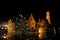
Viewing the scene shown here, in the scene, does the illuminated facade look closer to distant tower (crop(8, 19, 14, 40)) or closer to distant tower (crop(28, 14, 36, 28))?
distant tower (crop(8, 19, 14, 40))

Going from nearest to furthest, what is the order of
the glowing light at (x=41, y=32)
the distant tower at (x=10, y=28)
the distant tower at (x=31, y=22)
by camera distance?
the glowing light at (x=41, y=32) → the distant tower at (x=10, y=28) → the distant tower at (x=31, y=22)

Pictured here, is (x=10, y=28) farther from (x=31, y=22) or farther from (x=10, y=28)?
(x=31, y=22)

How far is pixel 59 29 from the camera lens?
19.2 m

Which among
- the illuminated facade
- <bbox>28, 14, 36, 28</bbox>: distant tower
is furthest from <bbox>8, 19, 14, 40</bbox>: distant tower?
<bbox>28, 14, 36, 28</bbox>: distant tower

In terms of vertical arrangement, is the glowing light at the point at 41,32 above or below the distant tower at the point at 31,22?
below

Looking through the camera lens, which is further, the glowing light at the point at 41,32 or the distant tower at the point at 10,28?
the distant tower at the point at 10,28

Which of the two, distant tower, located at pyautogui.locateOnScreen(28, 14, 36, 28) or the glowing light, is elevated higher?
distant tower, located at pyautogui.locateOnScreen(28, 14, 36, 28)

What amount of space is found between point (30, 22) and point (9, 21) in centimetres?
230

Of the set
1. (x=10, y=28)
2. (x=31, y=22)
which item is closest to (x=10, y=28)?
(x=10, y=28)

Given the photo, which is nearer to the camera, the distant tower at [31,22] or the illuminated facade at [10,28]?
the illuminated facade at [10,28]

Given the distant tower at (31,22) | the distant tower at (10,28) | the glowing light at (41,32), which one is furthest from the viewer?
the distant tower at (31,22)

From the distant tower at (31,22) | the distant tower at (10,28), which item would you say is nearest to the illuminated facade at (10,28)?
the distant tower at (10,28)

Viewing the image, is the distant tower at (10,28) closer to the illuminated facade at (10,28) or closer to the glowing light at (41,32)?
the illuminated facade at (10,28)

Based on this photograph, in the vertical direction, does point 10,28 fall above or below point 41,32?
above
